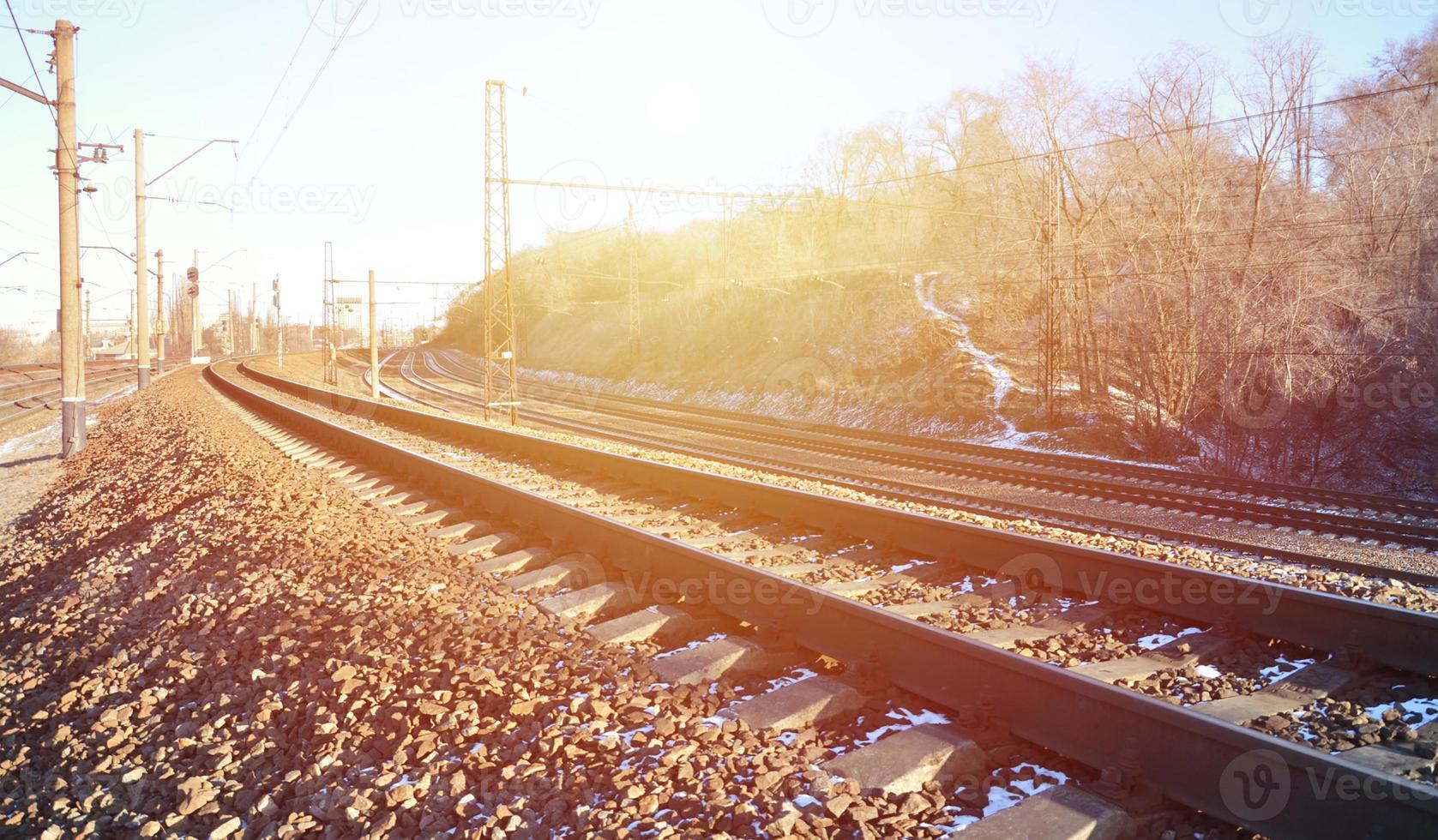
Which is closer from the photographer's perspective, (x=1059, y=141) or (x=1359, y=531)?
(x=1359, y=531)

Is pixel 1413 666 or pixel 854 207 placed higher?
pixel 854 207

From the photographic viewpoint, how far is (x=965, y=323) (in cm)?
2842

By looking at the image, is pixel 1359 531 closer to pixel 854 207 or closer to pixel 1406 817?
pixel 1406 817

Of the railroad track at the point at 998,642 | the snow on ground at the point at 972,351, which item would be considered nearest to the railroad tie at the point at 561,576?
the railroad track at the point at 998,642

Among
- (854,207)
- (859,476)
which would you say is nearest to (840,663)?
(859,476)

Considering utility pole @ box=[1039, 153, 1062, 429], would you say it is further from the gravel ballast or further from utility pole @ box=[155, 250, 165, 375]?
utility pole @ box=[155, 250, 165, 375]

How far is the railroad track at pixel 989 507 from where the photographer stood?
317 inches

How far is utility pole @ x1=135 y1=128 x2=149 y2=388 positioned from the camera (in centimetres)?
3544

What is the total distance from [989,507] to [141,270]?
3681 centimetres

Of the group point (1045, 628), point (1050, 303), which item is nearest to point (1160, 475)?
point (1050, 303)

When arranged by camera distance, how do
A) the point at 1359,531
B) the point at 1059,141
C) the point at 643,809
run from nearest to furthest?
the point at 643,809 → the point at 1359,531 → the point at 1059,141

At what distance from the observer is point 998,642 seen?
4.80 meters

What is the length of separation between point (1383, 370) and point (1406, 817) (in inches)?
767

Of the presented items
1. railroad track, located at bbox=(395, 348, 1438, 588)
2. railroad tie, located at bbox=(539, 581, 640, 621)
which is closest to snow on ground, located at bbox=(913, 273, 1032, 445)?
railroad track, located at bbox=(395, 348, 1438, 588)
